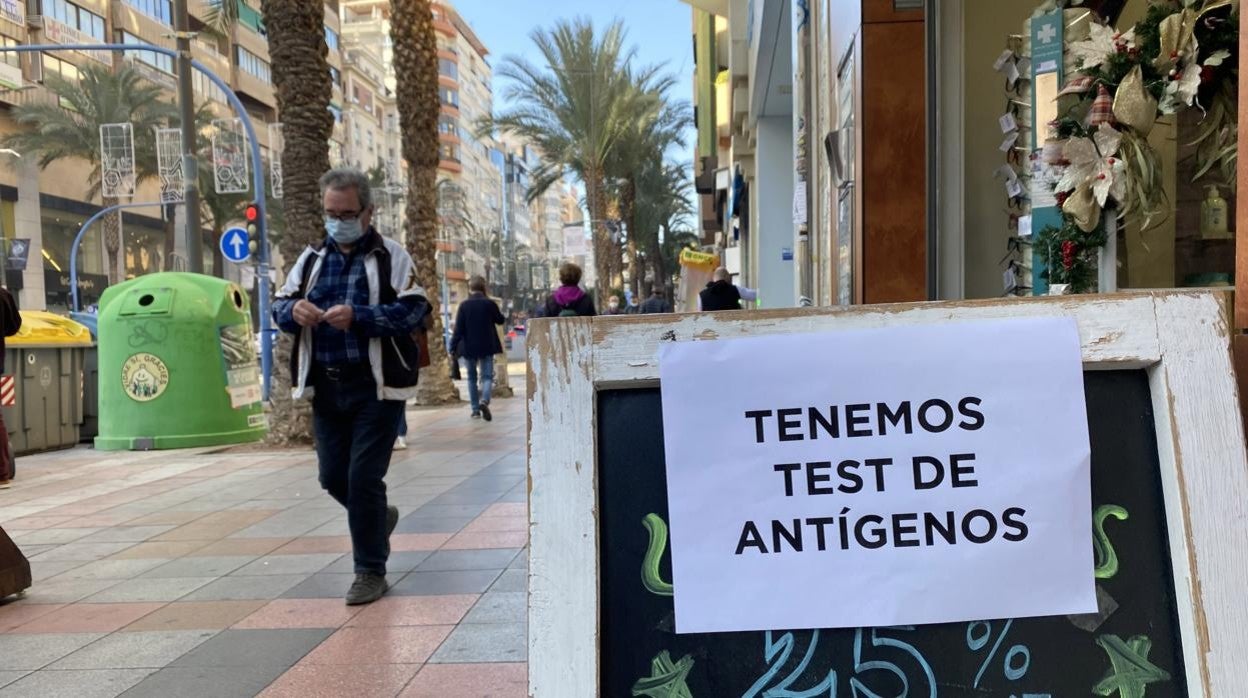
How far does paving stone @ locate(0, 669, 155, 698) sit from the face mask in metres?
1.87

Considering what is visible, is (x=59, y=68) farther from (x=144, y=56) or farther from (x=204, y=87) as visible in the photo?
(x=204, y=87)

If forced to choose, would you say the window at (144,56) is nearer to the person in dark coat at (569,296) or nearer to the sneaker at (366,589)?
the person in dark coat at (569,296)

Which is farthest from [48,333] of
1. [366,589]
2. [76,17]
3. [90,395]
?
[76,17]

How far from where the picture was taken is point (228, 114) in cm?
4856

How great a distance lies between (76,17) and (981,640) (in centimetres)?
4850

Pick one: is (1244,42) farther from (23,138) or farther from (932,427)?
(23,138)

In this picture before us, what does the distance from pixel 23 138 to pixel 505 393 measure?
30.5 m

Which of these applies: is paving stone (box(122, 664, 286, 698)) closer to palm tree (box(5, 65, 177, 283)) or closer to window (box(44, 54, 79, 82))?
palm tree (box(5, 65, 177, 283))

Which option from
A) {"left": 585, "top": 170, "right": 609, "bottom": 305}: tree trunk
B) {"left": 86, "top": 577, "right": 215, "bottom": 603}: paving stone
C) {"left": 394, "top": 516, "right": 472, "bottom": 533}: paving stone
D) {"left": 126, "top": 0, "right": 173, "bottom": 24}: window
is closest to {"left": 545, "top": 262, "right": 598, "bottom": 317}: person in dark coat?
{"left": 394, "top": 516, "right": 472, "bottom": 533}: paving stone

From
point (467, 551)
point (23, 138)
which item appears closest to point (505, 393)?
point (467, 551)

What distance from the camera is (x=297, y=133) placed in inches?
416

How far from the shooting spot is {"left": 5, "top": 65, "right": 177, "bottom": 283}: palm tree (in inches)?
1407

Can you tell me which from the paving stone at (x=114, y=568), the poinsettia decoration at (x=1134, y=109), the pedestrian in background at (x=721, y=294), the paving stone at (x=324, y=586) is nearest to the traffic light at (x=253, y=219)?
the pedestrian in background at (x=721, y=294)

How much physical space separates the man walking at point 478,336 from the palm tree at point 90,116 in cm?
2868
